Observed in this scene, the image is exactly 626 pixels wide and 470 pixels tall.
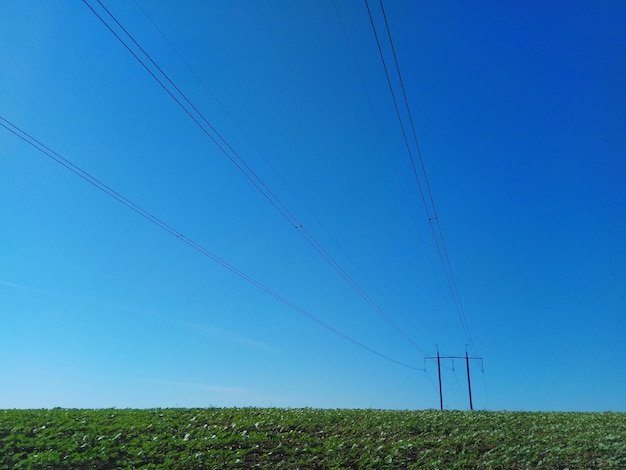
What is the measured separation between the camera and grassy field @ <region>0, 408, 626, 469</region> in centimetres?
1461

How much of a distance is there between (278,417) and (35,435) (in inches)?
410

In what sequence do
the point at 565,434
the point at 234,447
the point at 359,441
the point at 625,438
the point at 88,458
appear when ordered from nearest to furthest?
the point at 88,458, the point at 234,447, the point at 359,441, the point at 625,438, the point at 565,434

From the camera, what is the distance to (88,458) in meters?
14.2

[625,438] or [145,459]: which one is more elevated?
[625,438]

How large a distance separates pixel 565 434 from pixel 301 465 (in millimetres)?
13984

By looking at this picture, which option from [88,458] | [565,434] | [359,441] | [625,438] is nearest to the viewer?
[88,458]

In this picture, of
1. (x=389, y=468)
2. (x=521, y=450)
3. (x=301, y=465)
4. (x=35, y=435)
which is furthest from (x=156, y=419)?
(x=521, y=450)

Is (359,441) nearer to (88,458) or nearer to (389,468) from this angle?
(389,468)

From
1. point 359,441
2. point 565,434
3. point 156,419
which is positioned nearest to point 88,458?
point 156,419

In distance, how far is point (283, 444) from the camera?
16.7m

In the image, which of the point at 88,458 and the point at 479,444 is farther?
the point at 479,444

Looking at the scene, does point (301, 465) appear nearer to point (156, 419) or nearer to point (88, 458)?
point (88, 458)

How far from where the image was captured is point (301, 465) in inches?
577

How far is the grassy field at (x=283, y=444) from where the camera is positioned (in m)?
14.6
